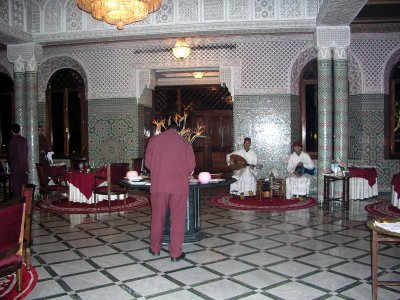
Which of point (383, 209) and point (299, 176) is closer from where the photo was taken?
point (383, 209)

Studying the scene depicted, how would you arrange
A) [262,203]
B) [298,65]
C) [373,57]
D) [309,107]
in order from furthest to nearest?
[309,107], [298,65], [373,57], [262,203]

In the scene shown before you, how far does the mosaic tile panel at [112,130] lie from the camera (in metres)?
10.3

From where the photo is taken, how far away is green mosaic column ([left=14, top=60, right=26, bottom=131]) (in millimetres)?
9320

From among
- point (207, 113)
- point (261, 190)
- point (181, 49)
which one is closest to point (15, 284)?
point (261, 190)

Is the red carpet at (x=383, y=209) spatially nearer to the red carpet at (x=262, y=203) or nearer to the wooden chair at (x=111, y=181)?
the red carpet at (x=262, y=203)

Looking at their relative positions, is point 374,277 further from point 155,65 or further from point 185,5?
point 155,65

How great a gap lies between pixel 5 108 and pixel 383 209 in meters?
9.98

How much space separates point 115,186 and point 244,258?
4.02 metres

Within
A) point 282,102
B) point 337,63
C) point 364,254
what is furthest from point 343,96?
point 364,254

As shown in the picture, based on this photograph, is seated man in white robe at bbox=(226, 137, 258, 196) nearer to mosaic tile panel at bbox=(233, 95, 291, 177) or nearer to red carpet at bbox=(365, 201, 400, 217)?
mosaic tile panel at bbox=(233, 95, 291, 177)

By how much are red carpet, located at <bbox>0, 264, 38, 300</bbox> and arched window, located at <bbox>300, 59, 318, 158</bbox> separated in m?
7.53

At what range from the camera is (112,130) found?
10.4 metres

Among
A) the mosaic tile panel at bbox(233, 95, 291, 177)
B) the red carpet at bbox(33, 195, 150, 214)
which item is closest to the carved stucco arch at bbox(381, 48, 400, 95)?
the mosaic tile panel at bbox(233, 95, 291, 177)

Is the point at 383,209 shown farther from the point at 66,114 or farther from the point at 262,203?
the point at 66,114
